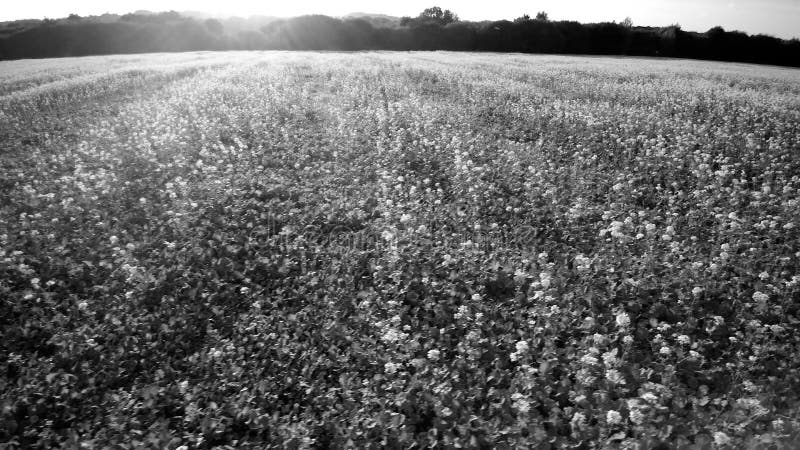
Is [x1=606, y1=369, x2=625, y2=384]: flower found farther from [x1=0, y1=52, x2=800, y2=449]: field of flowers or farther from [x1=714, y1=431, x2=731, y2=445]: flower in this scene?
[x1=714, y1=431, x2=731, y2=445]: flower

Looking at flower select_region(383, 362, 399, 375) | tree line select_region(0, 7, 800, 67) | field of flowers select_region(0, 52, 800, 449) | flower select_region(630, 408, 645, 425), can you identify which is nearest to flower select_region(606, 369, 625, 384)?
field of flowers select_region(0, 52, 800, 449)

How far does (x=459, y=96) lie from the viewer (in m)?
16.8

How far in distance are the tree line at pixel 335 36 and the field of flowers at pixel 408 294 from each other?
50718 millimetres

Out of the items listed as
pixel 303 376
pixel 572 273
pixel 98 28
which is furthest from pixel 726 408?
pixel 98 28

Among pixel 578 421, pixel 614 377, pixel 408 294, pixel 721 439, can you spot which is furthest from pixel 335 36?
pixel 721 439

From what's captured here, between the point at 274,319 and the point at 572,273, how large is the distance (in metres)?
3.34

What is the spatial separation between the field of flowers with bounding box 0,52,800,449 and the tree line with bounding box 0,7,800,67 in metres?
50.7

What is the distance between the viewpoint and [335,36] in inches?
2328

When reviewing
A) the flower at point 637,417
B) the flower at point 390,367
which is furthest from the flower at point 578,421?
the flower at point 390,367

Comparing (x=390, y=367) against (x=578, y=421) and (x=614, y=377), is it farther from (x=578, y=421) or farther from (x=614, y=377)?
(x=614, y=377)

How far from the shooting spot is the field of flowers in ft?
12.7

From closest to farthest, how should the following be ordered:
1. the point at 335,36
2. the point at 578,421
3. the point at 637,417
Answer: the point at 637,417, the point at 578,421, the point at 335,36

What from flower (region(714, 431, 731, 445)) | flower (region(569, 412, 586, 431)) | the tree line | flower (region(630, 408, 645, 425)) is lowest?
flower (region(569, 412, 586, 431))

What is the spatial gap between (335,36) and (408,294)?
194ft
